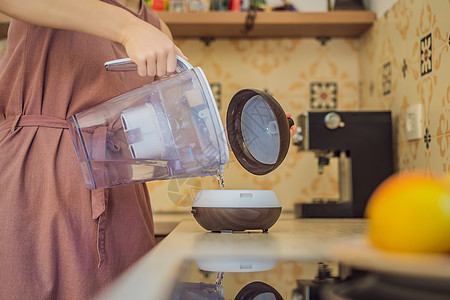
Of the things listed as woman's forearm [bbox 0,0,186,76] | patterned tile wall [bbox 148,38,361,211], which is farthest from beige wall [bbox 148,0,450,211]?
woman's forearm [bbox 0,0,186,76]

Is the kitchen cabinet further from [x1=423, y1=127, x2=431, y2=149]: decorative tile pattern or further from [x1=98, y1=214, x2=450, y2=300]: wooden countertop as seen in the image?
[x1=98, y1=214, x2=450, y2=300]: wooden countertop

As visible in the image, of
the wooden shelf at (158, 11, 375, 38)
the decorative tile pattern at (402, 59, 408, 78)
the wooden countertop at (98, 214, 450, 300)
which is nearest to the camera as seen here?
the wooden countertop at (98, 214, 450, 300)

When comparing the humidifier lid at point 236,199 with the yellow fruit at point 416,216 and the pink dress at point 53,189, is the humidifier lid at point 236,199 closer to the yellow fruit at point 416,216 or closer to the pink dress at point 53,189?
the pink dress at point 53,189

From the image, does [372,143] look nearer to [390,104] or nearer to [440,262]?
[390,104]

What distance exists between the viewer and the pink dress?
3.16 ft

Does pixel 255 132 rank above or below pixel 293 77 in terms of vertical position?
below

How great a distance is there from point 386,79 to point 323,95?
0.42m

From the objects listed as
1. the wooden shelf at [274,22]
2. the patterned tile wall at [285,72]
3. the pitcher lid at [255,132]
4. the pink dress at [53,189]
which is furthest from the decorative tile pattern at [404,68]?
the pink dress at [53,189]

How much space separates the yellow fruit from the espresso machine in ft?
3.75

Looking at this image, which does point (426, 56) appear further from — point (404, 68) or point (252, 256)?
point (252, 256)

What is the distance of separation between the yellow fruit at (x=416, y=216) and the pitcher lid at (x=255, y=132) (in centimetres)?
41

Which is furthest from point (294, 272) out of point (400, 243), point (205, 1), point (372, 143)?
point (205, 1)

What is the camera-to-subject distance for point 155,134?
82cm

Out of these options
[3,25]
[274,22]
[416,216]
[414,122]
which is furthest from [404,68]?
[3,25]
